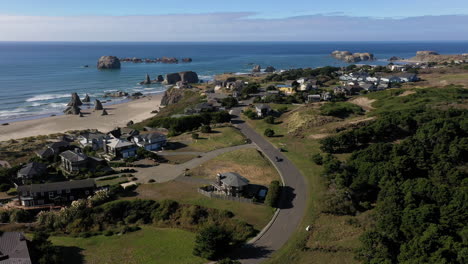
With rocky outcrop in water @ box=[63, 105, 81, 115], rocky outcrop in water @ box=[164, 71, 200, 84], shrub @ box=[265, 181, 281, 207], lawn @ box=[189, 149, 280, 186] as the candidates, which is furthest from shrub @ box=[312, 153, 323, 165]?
rocky outcrop in water @ box=[164, 71, 200, 84]

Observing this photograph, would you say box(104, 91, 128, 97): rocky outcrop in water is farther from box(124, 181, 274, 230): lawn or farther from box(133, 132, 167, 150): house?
box(124, 181, 274, 230): lawn

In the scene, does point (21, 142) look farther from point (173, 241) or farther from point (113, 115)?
point (173, 241)

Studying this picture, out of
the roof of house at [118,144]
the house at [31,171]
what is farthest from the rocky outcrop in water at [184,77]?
the house at [31,171]

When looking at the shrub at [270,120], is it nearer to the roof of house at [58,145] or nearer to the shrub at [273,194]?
the shrub at [273,194]

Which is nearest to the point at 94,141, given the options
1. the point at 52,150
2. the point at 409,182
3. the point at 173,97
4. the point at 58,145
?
the point at 58,145

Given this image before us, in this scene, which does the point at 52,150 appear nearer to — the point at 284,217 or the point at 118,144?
the point at 118,144

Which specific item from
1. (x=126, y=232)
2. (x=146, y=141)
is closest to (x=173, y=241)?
(x=126, y=232)
